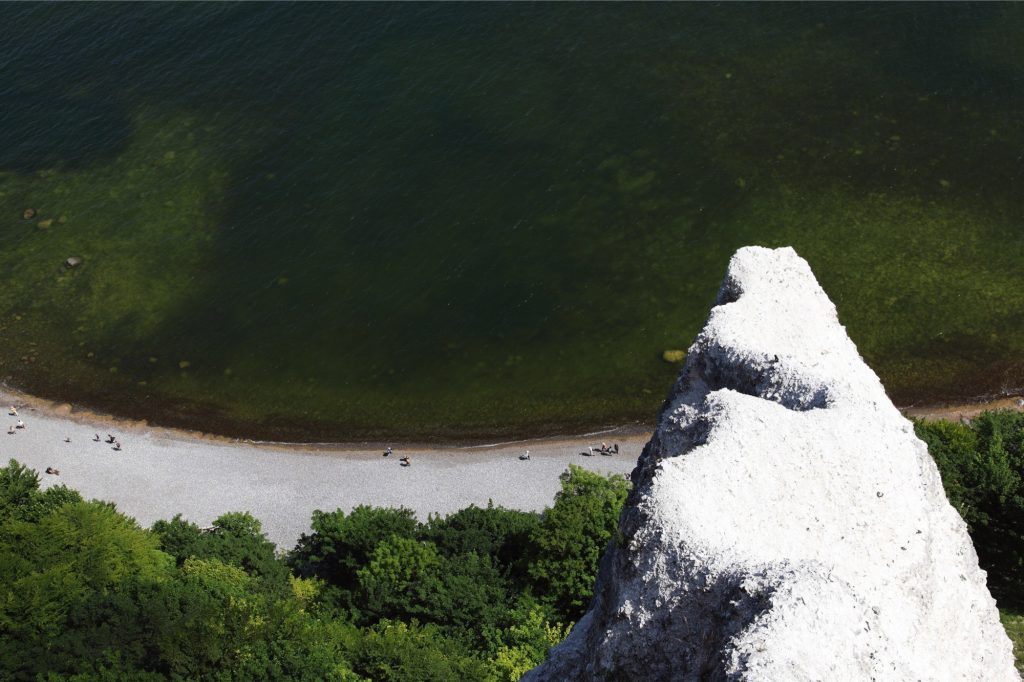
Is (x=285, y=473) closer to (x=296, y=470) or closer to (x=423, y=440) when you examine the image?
(x=296, y=470)

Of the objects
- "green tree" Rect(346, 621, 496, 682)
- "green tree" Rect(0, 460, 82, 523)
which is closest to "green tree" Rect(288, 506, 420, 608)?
"green tree" Rect(346, 621, 496, 682)

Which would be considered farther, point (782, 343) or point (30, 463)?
point (30, 463)

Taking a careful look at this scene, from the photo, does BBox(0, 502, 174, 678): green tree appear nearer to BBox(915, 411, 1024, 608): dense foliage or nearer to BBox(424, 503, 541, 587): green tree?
BBox(424, 503, 541, 587): green tree

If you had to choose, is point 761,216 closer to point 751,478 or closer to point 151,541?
point 151,541

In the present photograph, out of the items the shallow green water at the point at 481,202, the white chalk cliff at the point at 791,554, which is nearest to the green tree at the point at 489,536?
the shallow green water at the point at 481,202

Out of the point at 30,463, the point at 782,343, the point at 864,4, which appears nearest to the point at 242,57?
the point at 30,463

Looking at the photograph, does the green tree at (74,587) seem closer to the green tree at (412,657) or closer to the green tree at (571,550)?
the green tree at (412,657)
